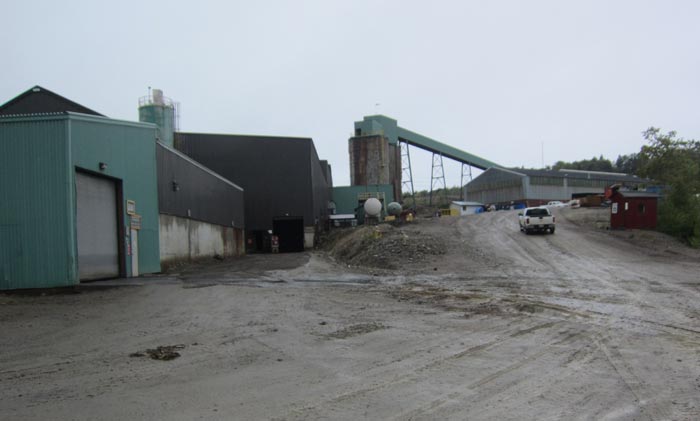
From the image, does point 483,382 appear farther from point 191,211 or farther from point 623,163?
point 623,163

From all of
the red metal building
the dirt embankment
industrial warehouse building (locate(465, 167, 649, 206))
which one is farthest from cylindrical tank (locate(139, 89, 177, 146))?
industrial warehouse building (locate(465, 167, 649, 206))

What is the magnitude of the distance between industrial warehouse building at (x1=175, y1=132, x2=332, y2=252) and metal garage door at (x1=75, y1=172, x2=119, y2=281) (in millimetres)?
30445

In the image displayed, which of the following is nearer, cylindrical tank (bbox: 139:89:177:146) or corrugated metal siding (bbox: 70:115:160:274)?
corrugated metal siding (bbox: 70:115:160:274)

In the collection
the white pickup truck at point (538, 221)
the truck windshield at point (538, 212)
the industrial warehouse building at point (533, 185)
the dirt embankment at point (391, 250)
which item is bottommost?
the dirt embankment at point (391, 250)

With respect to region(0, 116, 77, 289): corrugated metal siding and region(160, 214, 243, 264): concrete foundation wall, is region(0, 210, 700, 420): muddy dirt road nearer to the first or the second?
region(0, 116, 77, 289): corrugated metal siding

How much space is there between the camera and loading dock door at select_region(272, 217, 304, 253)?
1992 inches

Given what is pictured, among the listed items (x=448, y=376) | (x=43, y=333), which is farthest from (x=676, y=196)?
(x=43, y=333)

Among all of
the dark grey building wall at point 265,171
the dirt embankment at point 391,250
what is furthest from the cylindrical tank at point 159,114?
the dirt embankment at point 391,250

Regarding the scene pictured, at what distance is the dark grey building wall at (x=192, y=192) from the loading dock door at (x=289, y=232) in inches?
314

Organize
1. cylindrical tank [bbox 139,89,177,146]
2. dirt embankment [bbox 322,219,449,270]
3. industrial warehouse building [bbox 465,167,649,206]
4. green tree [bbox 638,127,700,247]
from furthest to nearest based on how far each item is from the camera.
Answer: industrial warehouse building [bbox 465,167,649,206] → cylindrical tank [bbox 139,89,177,146] → green tree [bbox 638,127,700,247] → dirt embankment [bbox 322,219,449,270]

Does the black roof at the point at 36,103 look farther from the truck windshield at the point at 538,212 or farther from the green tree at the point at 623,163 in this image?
the green tree at the point at 623,163

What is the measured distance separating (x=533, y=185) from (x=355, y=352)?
82609 millimetres

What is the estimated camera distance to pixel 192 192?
29.2m

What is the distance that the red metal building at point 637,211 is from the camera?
35.8 meters
